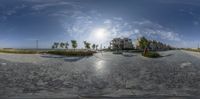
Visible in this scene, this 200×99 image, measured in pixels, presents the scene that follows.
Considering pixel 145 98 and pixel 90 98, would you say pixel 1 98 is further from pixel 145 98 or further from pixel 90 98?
pixel 145 98

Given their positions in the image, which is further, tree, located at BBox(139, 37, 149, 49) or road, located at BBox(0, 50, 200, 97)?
tree, located at BBox(139, 37, 149, 49)

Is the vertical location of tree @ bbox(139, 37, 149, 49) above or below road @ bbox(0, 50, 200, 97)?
above

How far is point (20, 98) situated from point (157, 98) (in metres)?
8.29

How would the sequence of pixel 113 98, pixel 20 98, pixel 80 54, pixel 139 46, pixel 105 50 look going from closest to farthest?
pixel 20 98 < pixel 113 98 < pixel 80 54 < pixel 105 50 < pixel 139 46

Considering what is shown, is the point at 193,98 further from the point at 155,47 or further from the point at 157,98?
the point at 155,47

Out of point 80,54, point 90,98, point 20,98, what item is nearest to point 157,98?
point 90,98

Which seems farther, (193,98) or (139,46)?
(139,46)

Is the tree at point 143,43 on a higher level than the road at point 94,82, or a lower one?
higher

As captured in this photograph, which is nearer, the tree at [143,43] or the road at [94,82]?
the road at [94,82]

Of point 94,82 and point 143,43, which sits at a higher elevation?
point 143,43

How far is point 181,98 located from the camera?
1622cm

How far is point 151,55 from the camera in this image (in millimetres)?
130250

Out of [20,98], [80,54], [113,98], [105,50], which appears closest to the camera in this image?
[20,98]

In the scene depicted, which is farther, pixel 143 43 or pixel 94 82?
pixel 143 43
